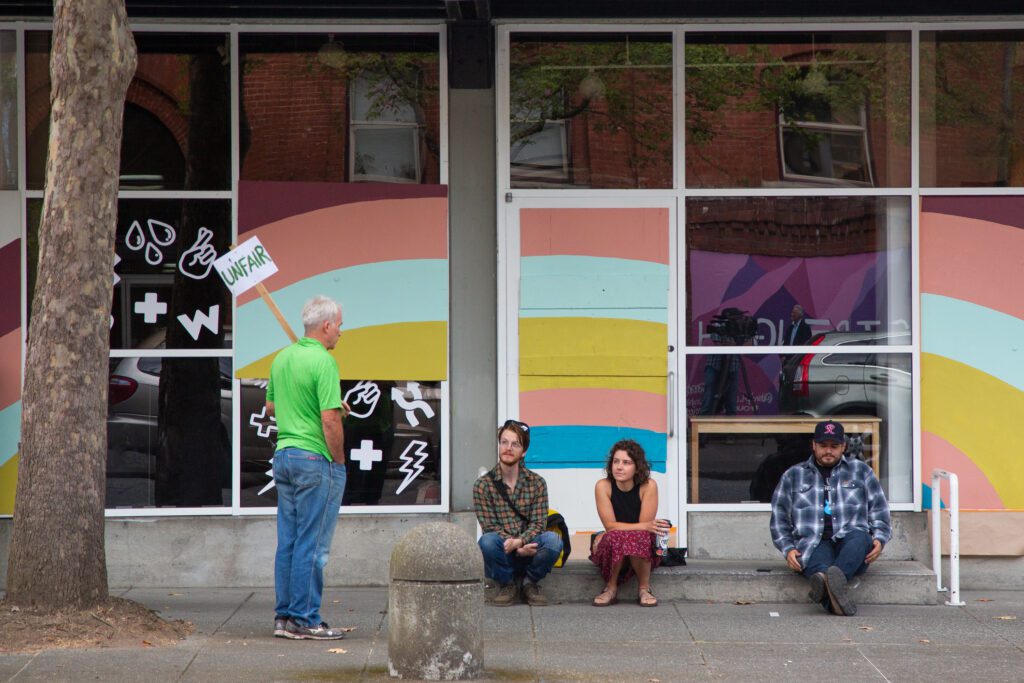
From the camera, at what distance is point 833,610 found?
8148 mm

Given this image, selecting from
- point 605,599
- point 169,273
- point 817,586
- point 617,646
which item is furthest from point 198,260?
point 817,586

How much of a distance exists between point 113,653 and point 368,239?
142 inches

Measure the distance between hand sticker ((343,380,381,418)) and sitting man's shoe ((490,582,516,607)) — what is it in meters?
1.69

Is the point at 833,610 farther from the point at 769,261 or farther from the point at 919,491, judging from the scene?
the point at 769,261

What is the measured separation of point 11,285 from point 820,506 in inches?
230

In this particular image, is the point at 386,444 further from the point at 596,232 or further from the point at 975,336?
the point at 975,336

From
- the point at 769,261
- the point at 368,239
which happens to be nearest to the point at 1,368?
the point at 368,239

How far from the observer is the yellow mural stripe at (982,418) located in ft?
30.1

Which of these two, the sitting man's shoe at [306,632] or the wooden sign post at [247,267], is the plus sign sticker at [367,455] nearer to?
the wooden sign post at [247,267]

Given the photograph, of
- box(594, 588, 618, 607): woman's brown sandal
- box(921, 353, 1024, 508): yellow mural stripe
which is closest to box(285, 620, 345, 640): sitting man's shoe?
box(594, 588, 618, 607): woman's brown sandal

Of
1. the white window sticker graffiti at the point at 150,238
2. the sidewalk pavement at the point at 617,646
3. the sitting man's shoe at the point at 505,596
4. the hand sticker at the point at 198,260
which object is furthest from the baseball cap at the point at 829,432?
the white window sticker graffiti at the point at 150,238

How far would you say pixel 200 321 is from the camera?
9203mm

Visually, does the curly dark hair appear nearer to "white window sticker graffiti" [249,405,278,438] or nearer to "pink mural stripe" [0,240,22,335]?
"white window sticker graffiti" [249,405,278,438]

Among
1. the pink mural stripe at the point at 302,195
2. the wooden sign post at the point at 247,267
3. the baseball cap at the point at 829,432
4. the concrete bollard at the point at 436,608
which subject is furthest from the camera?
the pink mural stripe at the point at 302,195
